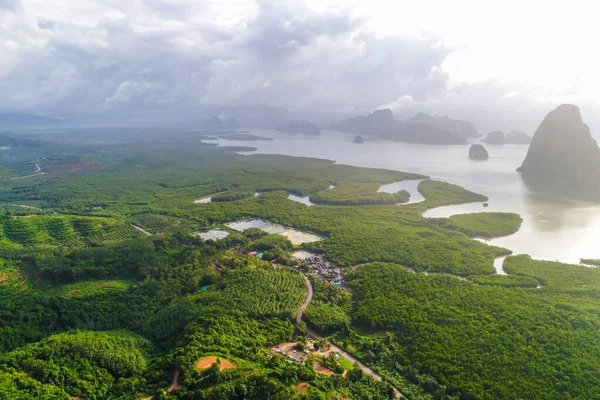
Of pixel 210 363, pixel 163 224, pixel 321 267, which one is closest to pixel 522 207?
pixel 321 267

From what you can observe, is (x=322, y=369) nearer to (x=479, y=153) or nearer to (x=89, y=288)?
(x=89, y=288)

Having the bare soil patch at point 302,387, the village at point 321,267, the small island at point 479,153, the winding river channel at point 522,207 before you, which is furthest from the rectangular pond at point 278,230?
the small island at point 479,153

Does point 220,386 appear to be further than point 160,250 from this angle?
No

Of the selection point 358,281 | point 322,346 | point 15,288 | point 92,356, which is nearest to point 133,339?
point 92,356

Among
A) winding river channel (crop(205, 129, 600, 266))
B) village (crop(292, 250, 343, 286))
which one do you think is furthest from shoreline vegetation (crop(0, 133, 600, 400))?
winding river channel (crop(205, 129, 600, 266))

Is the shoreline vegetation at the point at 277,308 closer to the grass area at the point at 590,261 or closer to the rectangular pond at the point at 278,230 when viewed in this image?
the rectangular pond at the point at 278,230

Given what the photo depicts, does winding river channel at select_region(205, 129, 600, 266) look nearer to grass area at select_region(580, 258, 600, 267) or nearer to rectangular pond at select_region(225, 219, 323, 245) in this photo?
grass area at select_region(580, 258, 600, 267)

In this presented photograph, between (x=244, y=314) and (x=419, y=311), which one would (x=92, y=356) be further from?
(x=419, y=311)

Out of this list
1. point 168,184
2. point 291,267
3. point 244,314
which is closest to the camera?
point 244,314
